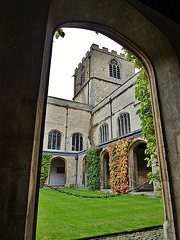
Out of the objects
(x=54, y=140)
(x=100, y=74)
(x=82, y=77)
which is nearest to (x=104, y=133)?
(x=54, y=140)

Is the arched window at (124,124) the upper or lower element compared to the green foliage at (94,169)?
upper

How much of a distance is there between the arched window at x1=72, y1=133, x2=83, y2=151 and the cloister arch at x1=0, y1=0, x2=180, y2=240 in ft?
56.8

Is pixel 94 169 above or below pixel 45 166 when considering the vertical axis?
below

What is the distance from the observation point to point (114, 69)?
26.0 m

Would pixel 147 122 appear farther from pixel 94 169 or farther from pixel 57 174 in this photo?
pixel 57 174

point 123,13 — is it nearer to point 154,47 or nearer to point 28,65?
point 154,47

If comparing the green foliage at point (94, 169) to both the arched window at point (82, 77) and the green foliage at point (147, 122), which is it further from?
the arched window at point (82, 77)

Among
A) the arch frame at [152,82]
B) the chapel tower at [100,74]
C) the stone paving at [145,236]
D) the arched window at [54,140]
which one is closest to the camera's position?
the arch frame at [152,82]

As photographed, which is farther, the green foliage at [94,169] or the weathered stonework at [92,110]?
the weathered stonework at [92,110]

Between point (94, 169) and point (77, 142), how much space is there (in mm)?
6731

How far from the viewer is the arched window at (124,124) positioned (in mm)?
15291

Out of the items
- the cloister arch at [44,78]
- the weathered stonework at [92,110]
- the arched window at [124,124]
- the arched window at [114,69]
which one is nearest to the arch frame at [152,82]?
the cloister arch at [44,78]

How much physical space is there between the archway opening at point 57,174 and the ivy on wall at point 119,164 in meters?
9.52

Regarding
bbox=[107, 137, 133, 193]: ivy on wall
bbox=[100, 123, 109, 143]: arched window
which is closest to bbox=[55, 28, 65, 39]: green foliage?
bbox=[107, 137, 133, 193]: ivy on wall
